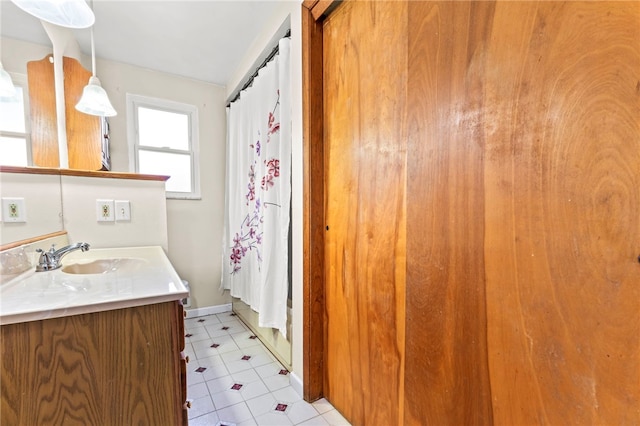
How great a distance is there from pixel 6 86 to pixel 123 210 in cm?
84

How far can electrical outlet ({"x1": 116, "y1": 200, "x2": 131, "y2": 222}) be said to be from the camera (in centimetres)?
175

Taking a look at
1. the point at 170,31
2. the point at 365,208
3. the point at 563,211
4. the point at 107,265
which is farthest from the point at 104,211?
the point at 563,211

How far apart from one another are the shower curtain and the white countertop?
0.80 metres

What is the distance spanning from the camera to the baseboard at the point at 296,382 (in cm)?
160

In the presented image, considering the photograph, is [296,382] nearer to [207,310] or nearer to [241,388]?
[241,388]

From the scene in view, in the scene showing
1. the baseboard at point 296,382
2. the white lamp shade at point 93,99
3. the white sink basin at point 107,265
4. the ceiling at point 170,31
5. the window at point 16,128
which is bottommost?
the baseboard at point 296,382

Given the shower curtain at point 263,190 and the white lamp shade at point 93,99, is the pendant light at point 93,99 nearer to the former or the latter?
the white lamp shade at point 93,99

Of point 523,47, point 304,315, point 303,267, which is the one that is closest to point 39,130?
point 303,267

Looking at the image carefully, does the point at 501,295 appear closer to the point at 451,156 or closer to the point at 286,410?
the point at 451,156

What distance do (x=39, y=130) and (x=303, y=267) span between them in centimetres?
155

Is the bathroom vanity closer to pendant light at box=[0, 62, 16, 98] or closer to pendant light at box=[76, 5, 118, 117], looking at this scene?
pendant light at box=[0, 62, 16, 98]

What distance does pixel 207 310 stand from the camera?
112 inches

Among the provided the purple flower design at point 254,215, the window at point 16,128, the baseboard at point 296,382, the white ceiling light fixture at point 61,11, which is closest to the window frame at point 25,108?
the window at point 16,128

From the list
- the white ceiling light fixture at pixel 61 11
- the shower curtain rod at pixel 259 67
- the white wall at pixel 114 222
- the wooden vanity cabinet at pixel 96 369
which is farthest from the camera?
the shower curtain rod at pixel 259 67
